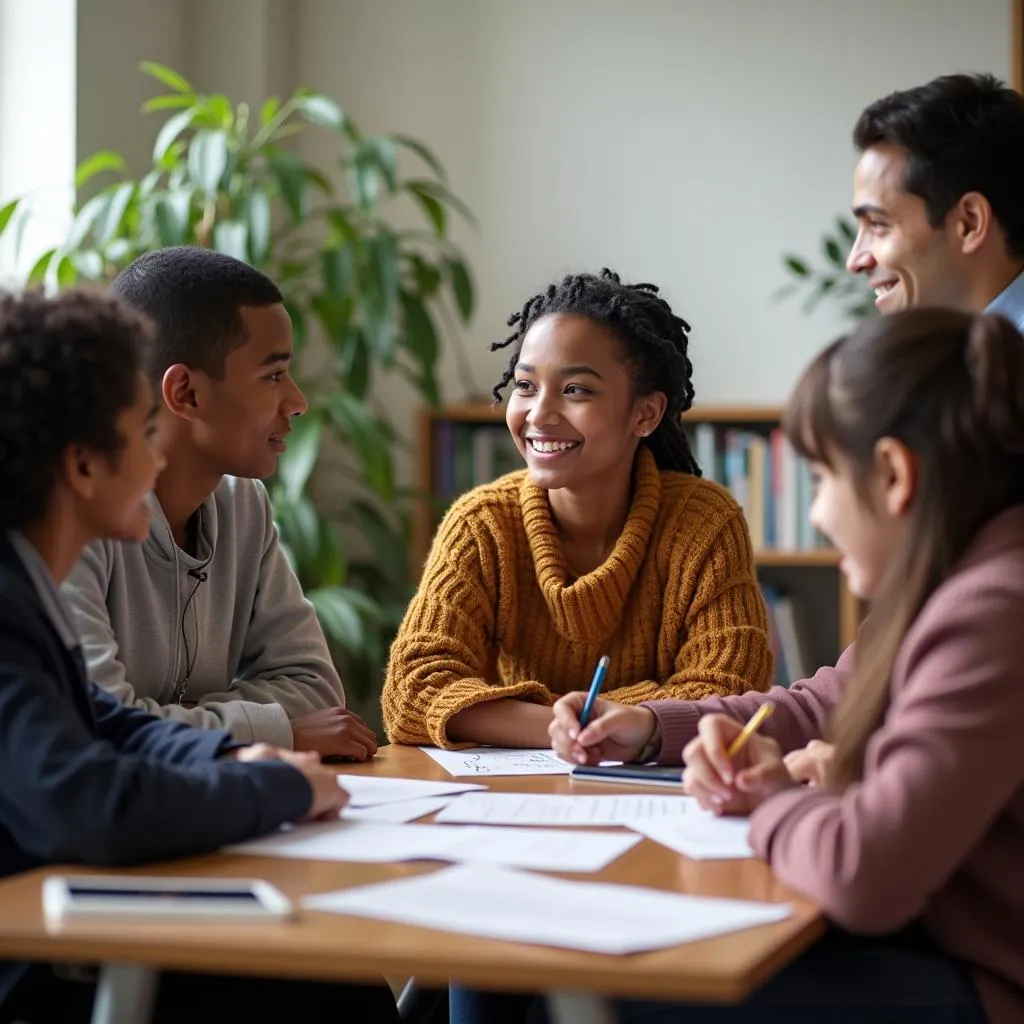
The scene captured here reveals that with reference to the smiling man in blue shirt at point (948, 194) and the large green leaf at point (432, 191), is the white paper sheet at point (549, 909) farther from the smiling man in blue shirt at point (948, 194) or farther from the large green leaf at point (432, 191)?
the large green leaf at point (432, 191)

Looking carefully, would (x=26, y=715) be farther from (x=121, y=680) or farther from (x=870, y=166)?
(x=870, y=166)

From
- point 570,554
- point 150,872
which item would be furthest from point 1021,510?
point 570,554

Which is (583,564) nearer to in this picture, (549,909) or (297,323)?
(549,909)

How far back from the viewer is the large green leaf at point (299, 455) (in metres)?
3.47

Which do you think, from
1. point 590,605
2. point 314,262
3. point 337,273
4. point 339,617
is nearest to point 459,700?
point 590,605

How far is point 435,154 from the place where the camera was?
4.40 metres

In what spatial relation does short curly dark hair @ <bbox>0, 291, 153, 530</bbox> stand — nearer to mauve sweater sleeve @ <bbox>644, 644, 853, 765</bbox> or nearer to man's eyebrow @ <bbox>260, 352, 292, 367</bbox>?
man's eyebrow @ <bbox>260, 352, 292, 367</bbox>

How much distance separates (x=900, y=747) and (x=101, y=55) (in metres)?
3.35

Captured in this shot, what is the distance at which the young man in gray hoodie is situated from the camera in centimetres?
172

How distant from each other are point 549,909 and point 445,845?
21cm

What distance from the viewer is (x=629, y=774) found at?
1.53 metres

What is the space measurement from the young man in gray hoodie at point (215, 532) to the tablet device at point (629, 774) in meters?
0.25

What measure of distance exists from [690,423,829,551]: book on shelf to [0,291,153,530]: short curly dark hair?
9.31ft

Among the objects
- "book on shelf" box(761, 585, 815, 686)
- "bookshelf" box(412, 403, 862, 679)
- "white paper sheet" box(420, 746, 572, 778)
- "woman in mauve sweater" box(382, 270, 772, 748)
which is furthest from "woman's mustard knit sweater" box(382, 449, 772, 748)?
"book on shelf" box(761, 585, 815, 686)
